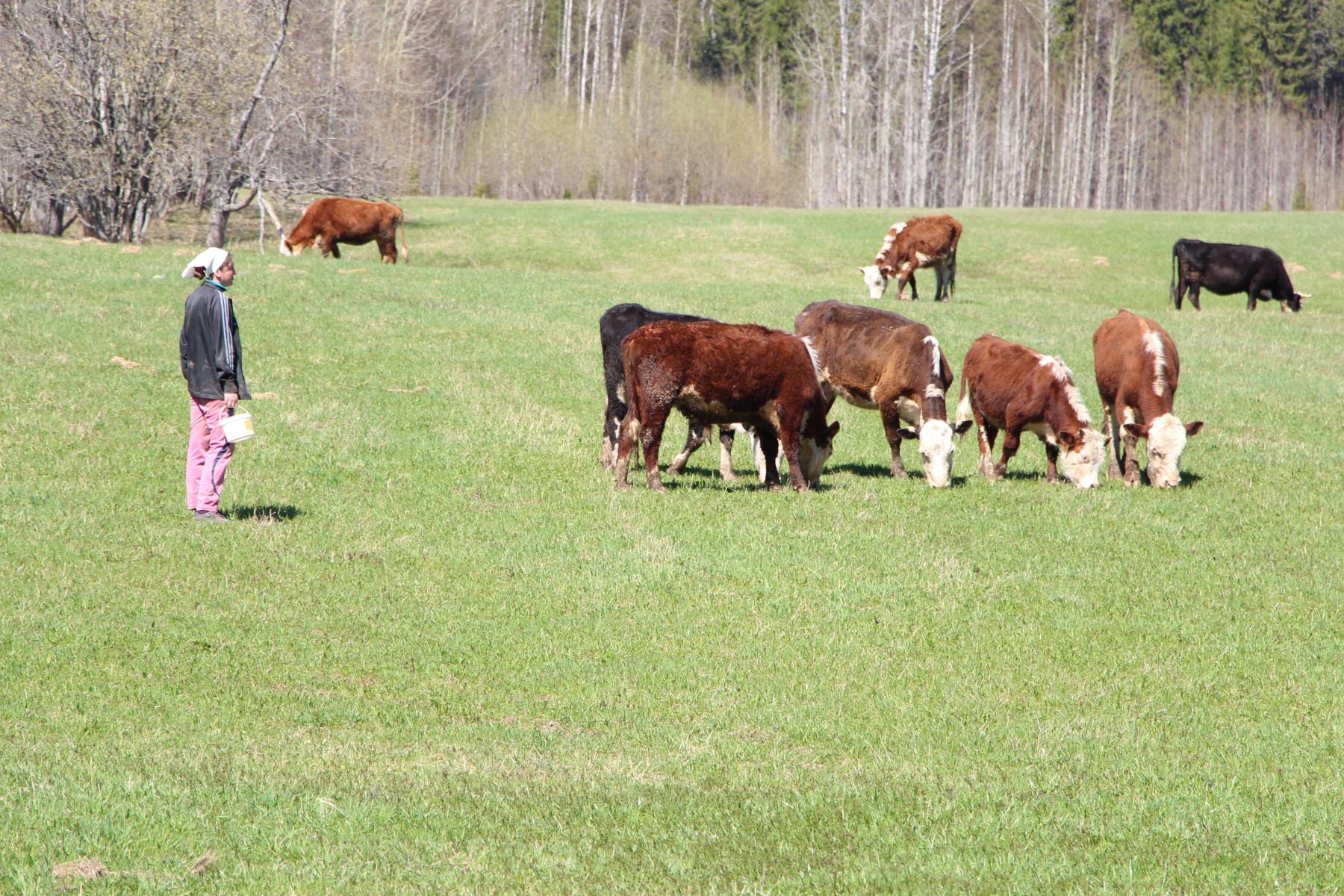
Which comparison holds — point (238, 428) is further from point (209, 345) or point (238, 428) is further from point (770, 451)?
point (770, 451)

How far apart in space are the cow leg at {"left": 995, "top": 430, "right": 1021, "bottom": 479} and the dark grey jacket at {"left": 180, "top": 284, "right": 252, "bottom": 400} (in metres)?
8.47

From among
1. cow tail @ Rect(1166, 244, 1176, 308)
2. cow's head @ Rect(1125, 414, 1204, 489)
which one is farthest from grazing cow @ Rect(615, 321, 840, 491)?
cow tail @ Rect(1166, 244, 1176, 308)

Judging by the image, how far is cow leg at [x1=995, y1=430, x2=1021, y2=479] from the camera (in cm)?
1545

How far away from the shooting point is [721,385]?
13750 millimetres

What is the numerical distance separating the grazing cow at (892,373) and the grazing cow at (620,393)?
137 centimetres

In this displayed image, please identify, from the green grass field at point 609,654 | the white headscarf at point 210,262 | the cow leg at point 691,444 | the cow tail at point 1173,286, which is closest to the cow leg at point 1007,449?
the green grass field at point 609,654

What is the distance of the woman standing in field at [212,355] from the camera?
39.2 ft

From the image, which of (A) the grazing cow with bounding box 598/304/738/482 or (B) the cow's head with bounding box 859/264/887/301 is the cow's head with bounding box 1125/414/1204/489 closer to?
(A) the grazing cow with bounding box 598/304/738/482

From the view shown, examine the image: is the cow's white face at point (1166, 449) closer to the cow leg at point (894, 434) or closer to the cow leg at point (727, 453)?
the cow leg at point (894, 434)

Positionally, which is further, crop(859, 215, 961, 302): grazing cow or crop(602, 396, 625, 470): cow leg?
crop(859, 215, 961, 302): grazing cow

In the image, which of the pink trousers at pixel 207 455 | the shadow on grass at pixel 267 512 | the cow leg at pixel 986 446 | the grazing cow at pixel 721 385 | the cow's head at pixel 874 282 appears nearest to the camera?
the pink trousers at pixel 207 455

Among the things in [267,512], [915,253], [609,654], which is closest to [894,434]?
[609,654]

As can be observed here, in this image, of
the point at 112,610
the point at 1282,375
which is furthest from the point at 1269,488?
the point at 112,610

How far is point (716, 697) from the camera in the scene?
870cm
